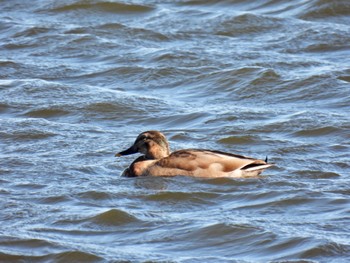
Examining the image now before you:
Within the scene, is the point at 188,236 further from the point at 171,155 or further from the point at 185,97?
the point at 185,97

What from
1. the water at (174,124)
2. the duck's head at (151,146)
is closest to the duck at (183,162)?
the duck's head at (151,146)

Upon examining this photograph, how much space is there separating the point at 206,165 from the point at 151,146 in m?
0.80

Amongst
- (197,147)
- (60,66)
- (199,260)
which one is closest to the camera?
(199,260)

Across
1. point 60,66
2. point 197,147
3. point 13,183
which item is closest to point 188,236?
point 13,183

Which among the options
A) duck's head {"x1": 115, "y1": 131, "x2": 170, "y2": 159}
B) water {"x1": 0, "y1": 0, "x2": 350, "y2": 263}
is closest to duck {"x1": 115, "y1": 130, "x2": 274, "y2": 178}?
duck's head {"x1": 115, "y1": 131, "x2": 170, "y2": 159}

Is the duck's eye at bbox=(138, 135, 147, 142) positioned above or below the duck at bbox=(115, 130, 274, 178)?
above

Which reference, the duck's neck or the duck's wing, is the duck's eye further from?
the duck's wing

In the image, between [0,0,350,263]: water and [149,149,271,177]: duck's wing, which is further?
[149,149,271,177]: duck's wing

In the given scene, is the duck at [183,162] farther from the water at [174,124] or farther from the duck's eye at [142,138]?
the water at [174,124]

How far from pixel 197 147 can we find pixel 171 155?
41.2 inches

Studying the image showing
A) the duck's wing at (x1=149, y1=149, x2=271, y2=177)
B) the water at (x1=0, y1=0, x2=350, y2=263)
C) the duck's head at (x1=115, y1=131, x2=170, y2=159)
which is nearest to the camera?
the water at (x1=0, y1=0, x2=350, y2=263)

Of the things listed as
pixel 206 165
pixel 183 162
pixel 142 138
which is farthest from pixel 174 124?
pixel 206 165

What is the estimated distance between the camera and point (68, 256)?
8562mm

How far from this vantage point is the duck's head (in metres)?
11.4
